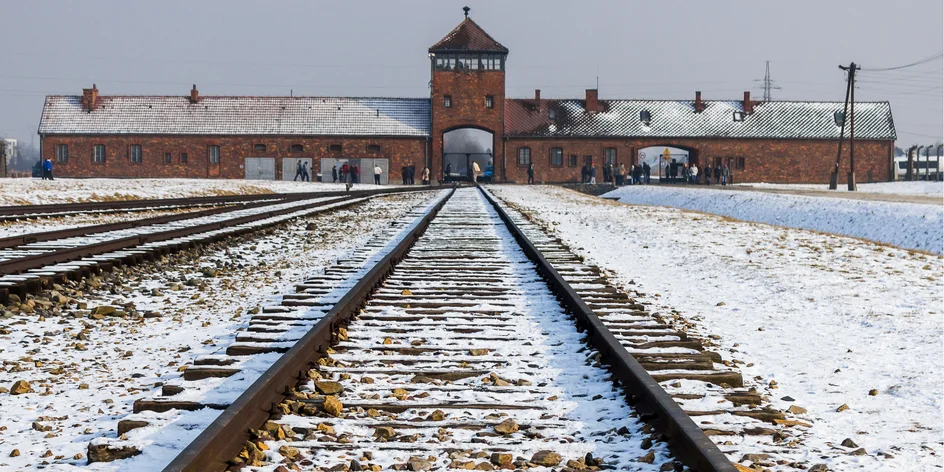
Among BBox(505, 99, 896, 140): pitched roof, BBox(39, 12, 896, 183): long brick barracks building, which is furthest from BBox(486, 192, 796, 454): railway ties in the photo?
BBox(505, 99, 896, 140): pitched roof

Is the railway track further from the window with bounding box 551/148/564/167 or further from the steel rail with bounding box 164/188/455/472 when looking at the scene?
the window with bounding box 551/148/564/167

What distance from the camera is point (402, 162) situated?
62.2m

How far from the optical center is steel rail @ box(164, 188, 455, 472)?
302 cm

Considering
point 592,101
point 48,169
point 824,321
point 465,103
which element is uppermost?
point 592,101

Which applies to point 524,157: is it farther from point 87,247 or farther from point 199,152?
point 87,247

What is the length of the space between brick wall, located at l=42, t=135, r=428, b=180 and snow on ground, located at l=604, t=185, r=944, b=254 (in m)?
31.6

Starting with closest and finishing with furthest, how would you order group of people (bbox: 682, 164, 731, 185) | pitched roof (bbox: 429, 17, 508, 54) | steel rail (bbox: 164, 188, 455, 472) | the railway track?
1. steel rail (bbox: 164, 188, 455, 472)
2. the railway track
3. group of people (bbox: 682, 164, 731, 185)
4. pitched roof (bbox: 429, 17, 508, 54)

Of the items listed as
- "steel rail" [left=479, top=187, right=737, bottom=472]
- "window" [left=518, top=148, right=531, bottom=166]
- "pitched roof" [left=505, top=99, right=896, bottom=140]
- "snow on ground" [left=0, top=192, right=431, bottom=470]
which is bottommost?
"snow on ground" [left=0, top=192, right=431, bottom=470]

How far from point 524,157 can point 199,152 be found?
70.4 ft

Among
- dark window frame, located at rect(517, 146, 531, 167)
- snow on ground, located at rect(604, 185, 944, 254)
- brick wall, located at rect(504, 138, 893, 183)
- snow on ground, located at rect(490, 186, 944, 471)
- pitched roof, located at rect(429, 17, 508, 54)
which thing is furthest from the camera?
brick wall, located at rect(504, 138, 893, 183)

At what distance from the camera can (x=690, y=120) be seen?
66312mm

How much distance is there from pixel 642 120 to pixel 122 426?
211ft

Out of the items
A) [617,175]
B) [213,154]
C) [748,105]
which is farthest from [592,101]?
[213,154]

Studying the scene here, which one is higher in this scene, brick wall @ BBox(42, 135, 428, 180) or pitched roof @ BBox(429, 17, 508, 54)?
Result: pitched roof @ BBox(429, 17, 508, 54)
